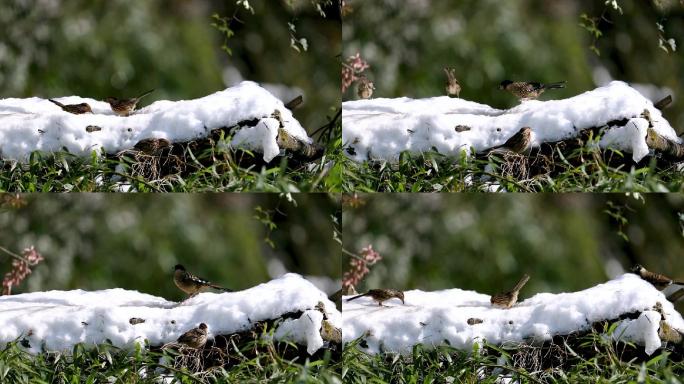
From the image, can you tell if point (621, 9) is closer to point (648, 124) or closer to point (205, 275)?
point (648, 124)

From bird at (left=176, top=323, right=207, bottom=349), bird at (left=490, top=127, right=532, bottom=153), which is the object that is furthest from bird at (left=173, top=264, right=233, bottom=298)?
bird at (left=490, top=127, right=532, bottom=153)

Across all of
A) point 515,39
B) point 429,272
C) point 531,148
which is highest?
point 515,39

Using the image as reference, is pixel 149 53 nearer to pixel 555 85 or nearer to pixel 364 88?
pixel 364 88

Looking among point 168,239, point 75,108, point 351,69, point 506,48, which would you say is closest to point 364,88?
point 351,69

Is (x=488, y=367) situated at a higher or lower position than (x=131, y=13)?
lower

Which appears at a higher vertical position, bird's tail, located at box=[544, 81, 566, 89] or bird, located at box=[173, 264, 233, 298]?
bird's tail, located at box=[544, 81, 566, 89]

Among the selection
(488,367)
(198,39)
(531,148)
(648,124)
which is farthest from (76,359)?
(648,124)

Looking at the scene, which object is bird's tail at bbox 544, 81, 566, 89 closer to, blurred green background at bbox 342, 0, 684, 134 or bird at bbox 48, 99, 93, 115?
blurred green background at bbox 342, 0, 684, 134
